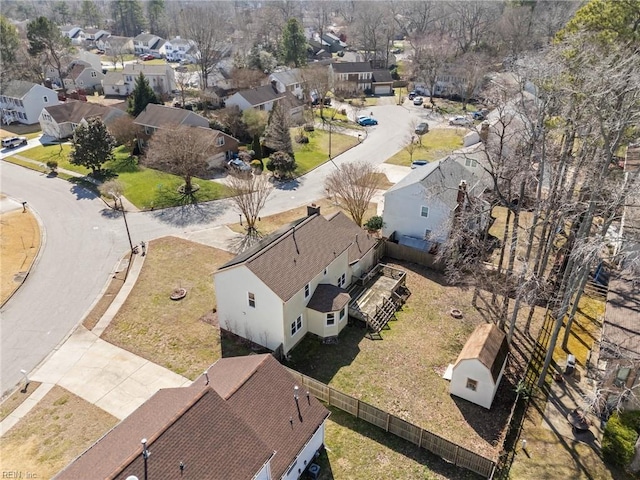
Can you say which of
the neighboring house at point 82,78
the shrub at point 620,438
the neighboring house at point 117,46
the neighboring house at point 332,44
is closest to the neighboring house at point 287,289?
the shrub at point 620,438

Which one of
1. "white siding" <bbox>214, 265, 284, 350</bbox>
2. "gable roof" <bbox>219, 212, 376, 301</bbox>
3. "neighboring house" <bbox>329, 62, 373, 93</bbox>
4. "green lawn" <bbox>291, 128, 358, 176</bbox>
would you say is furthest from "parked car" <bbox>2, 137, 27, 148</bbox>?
"neighboring house" <bbox>329, 62, 373, 93</bbox>

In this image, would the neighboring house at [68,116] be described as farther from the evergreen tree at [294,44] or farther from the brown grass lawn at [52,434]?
the brown grass lawn at [52,434]

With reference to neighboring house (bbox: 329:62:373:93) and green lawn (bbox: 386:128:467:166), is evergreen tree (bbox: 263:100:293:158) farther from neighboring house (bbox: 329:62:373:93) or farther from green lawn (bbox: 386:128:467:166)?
neighboring house (bbox: 329:62:373:93)

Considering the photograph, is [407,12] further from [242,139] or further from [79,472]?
[79,472]

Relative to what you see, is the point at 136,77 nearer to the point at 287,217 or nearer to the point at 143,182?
the point at 143,182

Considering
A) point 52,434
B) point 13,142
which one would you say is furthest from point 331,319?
point 13,142

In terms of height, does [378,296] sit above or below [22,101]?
below
